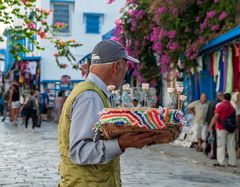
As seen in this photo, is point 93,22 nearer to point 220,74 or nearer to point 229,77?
point 220,74

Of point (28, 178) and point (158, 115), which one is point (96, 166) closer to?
point (158, 115)

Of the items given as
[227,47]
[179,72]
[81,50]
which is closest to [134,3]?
[179,72]

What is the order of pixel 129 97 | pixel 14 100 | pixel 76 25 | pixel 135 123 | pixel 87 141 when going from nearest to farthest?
pixel 135 123 < pixel 87 141 < pixel 129 97 < pixel 14 100 < pixel 76 25

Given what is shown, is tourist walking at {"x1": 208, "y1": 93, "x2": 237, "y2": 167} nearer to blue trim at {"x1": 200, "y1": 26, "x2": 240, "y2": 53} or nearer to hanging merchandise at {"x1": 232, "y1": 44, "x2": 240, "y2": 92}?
blue trim at {"x1": 200, "y1": 26, "x2": 240, "y2": 53}

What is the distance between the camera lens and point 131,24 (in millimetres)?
24109

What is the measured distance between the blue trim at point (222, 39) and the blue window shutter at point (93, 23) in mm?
22340

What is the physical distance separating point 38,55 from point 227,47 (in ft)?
80.4

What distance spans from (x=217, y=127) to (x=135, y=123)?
12.0m

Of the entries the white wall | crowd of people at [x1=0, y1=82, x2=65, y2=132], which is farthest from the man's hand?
the white wall

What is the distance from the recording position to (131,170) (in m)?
12.6

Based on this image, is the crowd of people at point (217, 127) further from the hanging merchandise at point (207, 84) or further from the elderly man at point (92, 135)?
the elderly man at point (92, 135)

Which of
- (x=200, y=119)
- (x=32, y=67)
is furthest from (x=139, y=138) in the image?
(x=32, y=67)

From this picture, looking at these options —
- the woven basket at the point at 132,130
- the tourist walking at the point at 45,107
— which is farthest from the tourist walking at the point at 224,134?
the tourist walking at the point at 45,107

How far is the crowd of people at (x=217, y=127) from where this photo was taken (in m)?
14.9
